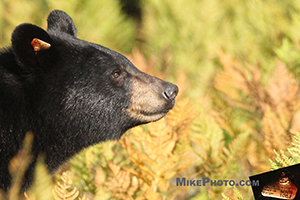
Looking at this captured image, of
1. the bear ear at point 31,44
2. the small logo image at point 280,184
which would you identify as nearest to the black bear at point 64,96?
the bear ear at point 31,44

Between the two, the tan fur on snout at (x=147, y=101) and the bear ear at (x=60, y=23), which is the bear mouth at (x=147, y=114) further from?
the bear ear at (x=60, y=23)

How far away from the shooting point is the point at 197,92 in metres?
2.11

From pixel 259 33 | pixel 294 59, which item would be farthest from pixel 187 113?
pixel 259 33

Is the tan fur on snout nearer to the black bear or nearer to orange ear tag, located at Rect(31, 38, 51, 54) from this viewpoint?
the black bear

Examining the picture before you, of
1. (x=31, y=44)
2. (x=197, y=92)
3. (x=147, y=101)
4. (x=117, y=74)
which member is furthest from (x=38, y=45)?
(x=197, y=92)

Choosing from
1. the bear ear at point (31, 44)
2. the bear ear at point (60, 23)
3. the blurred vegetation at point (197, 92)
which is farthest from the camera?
the bear ear at point (60, 23)

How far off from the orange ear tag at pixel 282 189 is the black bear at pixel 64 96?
485 millimetres

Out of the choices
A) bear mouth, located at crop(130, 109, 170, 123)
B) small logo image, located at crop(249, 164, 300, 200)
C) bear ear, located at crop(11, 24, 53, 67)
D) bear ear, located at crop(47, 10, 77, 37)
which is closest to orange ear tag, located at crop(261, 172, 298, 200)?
small logo image, located at crop(249, 164, 300, 200)

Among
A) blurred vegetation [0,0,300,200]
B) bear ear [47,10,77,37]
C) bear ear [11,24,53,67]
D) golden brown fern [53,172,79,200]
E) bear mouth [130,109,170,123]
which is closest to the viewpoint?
golden brown fern [53,172,79,200]

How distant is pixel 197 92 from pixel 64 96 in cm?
98

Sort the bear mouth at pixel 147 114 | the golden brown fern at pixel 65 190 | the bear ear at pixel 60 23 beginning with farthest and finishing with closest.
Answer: the bear ear at pixel 60 23, the bear mouth at pixel 147 114, the golden brown fern at pixel 65 190

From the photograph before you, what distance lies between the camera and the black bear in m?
1.22

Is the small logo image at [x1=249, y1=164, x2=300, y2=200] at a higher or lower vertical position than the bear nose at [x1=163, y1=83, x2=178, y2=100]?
lower

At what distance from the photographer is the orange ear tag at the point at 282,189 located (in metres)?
1.00
